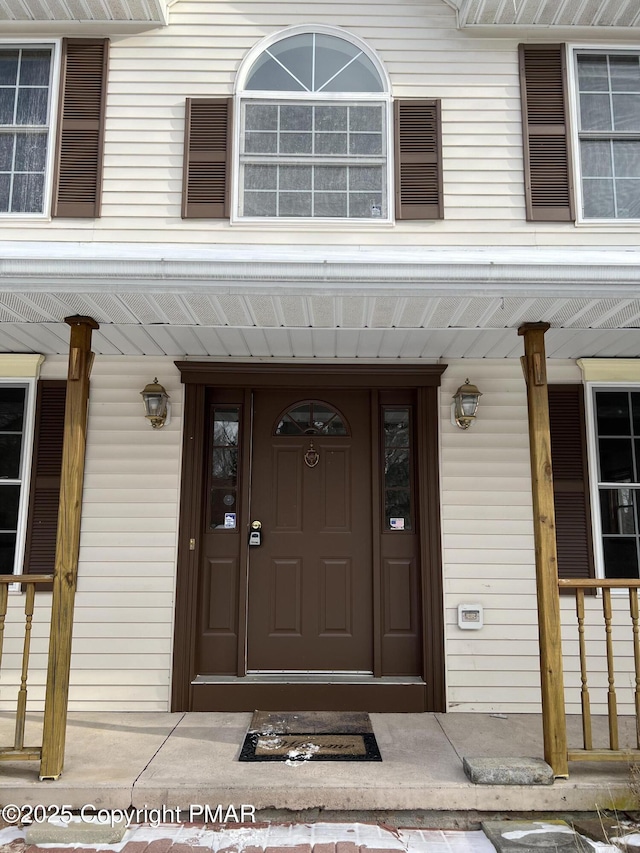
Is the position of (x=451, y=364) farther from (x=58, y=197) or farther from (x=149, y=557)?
(x=58, y=197)

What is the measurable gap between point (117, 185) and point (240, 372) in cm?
148

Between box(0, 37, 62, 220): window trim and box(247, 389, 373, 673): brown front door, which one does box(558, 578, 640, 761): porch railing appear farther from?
box(0, 37, 62, 220): window trim

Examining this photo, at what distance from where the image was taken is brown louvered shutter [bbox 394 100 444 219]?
409cm

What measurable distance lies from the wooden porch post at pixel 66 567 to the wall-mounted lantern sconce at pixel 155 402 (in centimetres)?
84

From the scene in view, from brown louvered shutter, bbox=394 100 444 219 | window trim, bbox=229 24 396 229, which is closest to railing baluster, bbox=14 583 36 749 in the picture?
window trim, bbox=229 24 396 229

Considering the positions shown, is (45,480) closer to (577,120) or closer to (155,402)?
(155,402)

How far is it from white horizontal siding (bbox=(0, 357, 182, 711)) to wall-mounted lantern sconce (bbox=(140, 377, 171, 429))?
0.10 meters

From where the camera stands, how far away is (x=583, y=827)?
288 cm

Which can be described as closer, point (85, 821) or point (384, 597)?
point (85, 821)

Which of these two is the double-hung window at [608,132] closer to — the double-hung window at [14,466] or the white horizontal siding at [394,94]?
the white horizontal siding at [394,94]

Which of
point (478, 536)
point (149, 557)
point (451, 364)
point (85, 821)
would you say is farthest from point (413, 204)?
point (85, 821)

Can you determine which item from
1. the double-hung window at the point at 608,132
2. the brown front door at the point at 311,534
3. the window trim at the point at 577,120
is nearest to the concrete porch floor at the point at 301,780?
the brown front door at the point at 311,534

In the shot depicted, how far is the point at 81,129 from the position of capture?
414 cm

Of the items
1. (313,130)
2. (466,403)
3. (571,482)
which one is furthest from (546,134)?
(571,482)
